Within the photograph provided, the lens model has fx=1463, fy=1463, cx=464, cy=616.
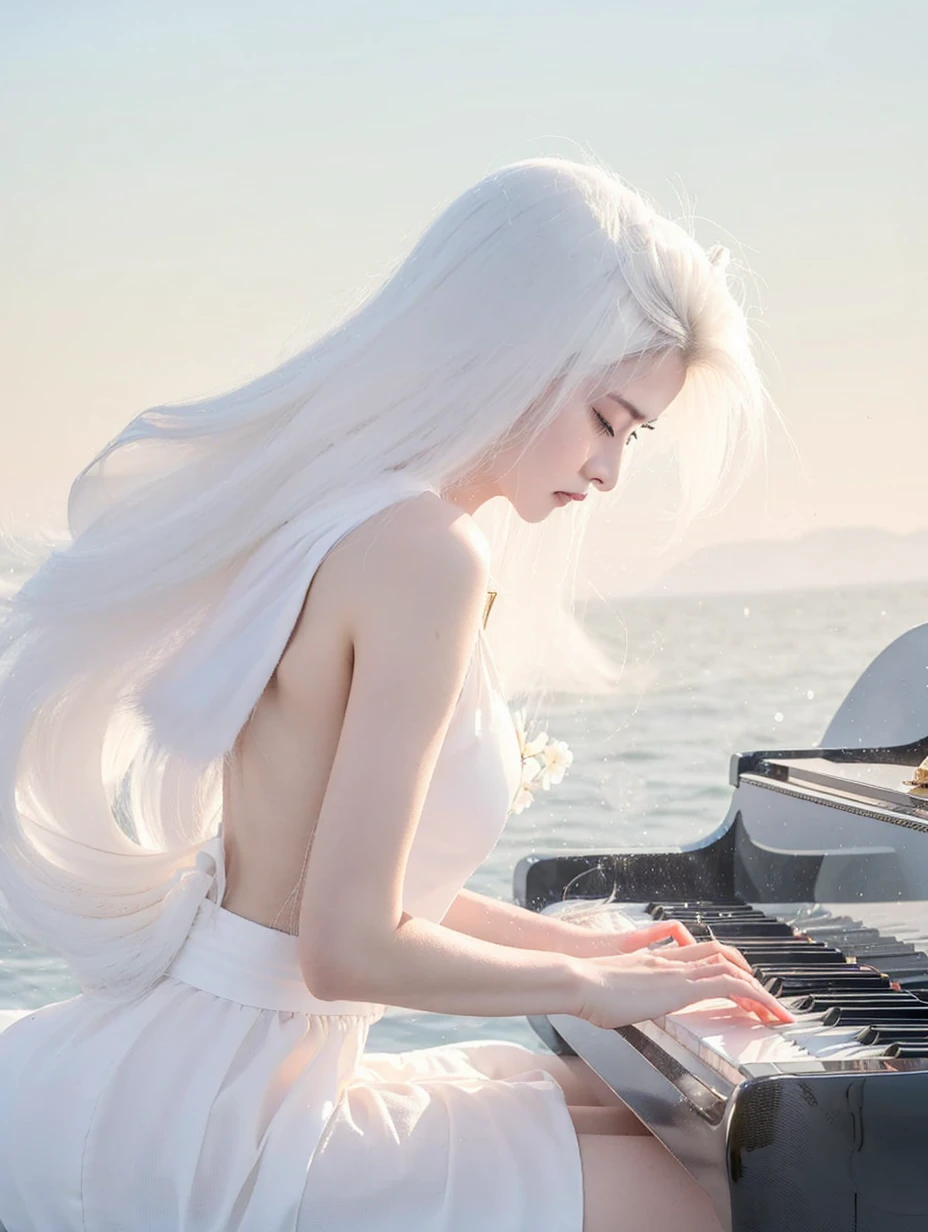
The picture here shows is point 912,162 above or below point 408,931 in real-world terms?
above

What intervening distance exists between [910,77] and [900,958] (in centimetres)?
2489

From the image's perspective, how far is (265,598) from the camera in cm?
136

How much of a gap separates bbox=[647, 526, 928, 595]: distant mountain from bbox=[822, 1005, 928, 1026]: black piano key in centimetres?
2495

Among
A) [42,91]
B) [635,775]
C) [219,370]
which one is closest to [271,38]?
[42,91]

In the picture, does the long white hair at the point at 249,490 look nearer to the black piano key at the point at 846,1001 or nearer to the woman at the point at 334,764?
the woman at the point at 334,764

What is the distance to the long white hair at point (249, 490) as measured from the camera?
1.40 metres

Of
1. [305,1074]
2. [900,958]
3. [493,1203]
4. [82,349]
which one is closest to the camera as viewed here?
[493,1203]

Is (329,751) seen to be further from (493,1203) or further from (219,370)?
(219,370)

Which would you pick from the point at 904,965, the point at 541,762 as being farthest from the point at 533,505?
the point at 541,762

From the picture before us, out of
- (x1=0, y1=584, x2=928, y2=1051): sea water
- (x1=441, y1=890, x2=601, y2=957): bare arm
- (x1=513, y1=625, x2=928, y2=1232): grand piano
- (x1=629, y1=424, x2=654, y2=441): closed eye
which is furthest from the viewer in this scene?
(x1=0, y1=584, x2=928, y2=1051): sea water

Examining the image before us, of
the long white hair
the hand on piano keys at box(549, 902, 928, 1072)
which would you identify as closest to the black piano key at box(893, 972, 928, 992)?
the hand on piano keys at box(549, 902, 928, 1072)

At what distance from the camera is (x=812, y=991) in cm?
150

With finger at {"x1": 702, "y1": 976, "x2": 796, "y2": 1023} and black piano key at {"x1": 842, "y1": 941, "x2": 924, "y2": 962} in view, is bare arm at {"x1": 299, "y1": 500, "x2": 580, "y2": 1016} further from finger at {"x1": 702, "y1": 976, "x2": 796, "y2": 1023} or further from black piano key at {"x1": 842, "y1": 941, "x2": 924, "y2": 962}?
black piano key at {"x1": 842, "y1": 941, "x2": 924, "y2": 962}

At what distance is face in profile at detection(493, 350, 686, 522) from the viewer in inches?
58.8
